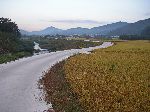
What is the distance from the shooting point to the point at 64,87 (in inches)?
770

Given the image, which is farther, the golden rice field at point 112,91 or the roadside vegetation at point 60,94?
the roadside vegetation at point 60,94

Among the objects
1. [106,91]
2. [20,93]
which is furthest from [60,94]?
[106,91]

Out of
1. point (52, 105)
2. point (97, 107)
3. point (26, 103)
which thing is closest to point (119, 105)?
point (97, 107)

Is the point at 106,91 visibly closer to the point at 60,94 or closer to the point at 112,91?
the point at 112,91

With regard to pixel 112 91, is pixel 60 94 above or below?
below

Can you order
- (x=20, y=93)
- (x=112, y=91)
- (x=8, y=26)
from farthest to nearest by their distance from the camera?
(x=8, y=26), (x=20, y=93), (x=112, y=91)

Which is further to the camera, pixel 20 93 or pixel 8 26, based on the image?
pixel 8 26

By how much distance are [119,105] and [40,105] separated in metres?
3.71

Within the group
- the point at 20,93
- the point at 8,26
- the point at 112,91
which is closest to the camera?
the point at 112,91

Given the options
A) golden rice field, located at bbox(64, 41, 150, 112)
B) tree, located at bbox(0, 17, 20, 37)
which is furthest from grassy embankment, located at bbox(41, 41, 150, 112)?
tree, located at bbox(0, 17, 20, 37)

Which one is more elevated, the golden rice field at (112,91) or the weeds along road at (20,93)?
the golden rice field at (112,91)

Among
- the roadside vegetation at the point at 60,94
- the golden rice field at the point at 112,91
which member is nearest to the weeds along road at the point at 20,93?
the roadside vegetation at the point at 60,94

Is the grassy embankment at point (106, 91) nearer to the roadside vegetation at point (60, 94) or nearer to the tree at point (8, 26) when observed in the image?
the roadside vegetation at point (60, 94)

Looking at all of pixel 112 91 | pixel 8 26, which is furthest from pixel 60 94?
pixel 8 26
